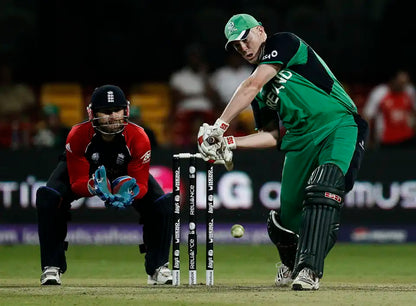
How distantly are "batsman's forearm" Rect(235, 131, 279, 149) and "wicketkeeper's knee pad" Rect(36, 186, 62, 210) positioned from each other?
51.7 inches

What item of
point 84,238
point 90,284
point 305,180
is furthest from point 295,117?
point 84,238

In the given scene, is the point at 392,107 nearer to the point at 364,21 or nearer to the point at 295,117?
the point at 364,21

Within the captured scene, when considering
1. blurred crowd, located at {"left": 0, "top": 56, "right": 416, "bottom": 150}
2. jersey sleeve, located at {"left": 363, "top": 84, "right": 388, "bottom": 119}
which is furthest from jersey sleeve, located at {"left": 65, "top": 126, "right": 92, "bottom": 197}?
jersey sleeve, located at {"left": 363, "top": 84, "right": 388, "bottom": 119}

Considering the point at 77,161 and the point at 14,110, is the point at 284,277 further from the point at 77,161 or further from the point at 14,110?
the point at 14,110

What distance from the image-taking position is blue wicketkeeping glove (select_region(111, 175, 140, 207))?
258 inches

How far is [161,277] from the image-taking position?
6875 millimetres

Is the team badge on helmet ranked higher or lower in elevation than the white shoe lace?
higher

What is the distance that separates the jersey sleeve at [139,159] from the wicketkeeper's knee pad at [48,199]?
1.66 feet

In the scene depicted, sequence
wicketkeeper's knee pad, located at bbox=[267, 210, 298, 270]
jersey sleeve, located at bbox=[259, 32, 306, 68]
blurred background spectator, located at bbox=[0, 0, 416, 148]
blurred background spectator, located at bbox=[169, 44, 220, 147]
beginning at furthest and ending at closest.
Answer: blurred background spectator, located at bbox=[0, 0, 416, 148], blurred background spectator, located at bbox=[169, 44, 220, 147], wicketkeeper's knee pad, located at bbox=[267, 210, 298, 270], jersey sleeve, located at bbox=[259, 32, 306, 68]

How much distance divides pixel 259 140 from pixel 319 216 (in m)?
0.74

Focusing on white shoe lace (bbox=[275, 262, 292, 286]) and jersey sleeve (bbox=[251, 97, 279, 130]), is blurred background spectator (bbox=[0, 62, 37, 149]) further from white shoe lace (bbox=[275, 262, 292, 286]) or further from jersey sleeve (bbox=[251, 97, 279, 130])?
white shoe lace (bbox=[275, 262, 292, 286])

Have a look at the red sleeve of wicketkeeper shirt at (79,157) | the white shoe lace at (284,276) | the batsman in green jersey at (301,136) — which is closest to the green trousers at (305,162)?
the batsman in green jersey at (301,136)

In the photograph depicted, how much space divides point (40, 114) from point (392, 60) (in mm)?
4700

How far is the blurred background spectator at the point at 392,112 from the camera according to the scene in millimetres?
12562
